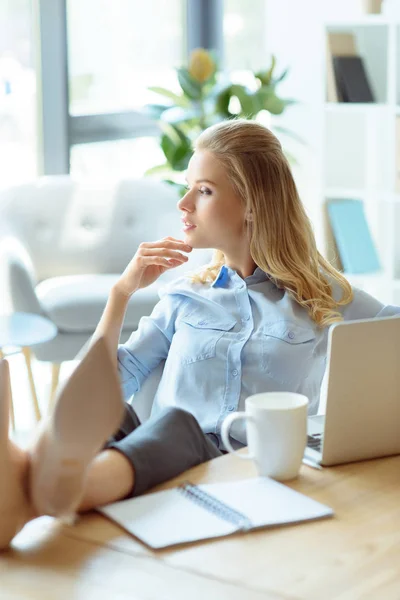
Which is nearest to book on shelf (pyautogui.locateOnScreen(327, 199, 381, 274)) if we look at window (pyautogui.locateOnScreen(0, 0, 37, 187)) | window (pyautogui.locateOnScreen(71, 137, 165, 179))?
window (pyautogui.locateOnScreen(71, 137, 165, 179))

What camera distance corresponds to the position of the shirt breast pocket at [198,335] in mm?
1964

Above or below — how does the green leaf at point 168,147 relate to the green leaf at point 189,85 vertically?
below

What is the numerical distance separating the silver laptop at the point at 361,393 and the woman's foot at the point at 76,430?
377mm

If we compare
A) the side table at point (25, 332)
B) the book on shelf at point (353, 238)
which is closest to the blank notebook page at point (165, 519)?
the side table at point (25, 332)

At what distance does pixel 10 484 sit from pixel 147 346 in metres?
0.79

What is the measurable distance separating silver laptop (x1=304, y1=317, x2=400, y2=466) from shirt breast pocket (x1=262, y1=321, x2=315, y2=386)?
0.38m

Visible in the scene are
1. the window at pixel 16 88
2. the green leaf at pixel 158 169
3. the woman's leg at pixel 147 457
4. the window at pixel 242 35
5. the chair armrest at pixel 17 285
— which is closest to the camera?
the woman's leg at pixel 147 457

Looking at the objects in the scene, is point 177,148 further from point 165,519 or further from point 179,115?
point 165,519

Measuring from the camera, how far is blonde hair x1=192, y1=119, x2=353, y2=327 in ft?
6.60

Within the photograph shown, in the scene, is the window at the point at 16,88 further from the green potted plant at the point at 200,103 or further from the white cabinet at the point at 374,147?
the white cabinet at the point at 374,147

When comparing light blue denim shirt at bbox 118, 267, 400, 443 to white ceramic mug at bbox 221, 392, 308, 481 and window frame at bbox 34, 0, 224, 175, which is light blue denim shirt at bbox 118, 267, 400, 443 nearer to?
white ceramic mug at bbox 221, 392, 308, 481

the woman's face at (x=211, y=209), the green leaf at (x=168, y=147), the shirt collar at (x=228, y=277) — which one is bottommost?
the shirt collar at (x=228, y=277)

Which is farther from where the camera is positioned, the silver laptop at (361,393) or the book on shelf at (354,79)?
the book on shelf at (354,79)

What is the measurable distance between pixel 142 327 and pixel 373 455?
2.10ft
